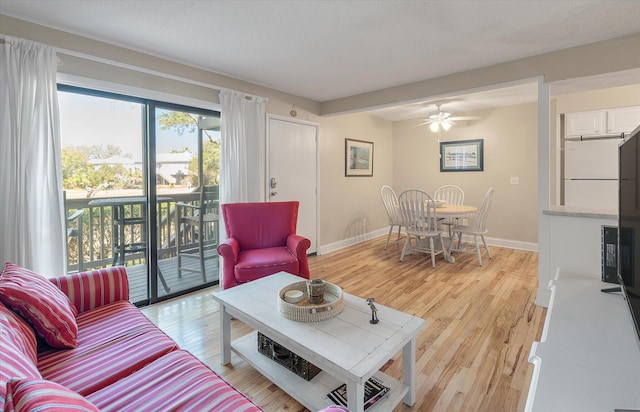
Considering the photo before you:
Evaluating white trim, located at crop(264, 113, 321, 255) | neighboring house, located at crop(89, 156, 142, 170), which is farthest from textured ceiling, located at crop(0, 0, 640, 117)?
neighboring house, located at crop(89, 156, 142, 170)

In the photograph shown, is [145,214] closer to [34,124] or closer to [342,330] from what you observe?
[34,124]

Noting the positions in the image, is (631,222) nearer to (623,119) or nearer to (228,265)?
(228,265)

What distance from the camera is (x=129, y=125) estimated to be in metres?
2.86

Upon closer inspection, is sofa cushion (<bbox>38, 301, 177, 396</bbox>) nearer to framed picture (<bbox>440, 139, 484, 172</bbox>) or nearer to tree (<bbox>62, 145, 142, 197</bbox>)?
tree (<bbox>62, 145, 142, 197</bbox>)

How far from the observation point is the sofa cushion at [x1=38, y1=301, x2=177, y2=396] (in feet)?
3.99

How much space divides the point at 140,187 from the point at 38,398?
261 cm

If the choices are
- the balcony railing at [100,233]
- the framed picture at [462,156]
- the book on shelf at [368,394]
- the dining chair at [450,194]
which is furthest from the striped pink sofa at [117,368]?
the framed picture at [462,156]

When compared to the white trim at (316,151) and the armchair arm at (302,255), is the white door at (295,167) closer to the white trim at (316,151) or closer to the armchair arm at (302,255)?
the white trim at (316,151)

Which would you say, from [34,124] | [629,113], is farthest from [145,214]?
[629,113]

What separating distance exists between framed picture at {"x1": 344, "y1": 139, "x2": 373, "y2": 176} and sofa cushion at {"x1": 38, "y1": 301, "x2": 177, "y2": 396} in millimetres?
4049

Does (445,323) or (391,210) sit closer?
(445,323)

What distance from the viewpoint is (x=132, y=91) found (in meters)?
2.75

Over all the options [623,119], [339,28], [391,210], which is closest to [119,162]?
[339,28]

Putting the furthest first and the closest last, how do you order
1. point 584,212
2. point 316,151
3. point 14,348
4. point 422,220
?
point 316,151
point 422,220
point 584,212
point 14,348
